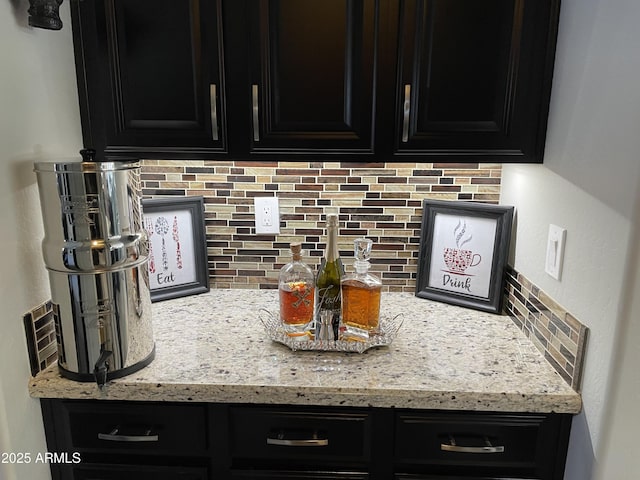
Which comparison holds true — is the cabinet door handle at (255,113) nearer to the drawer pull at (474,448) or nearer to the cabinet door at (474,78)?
the cabinet door at (474,78)

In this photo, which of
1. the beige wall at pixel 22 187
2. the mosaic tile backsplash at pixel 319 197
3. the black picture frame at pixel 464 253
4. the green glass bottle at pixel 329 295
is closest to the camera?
the beige wall at pixel 22 187

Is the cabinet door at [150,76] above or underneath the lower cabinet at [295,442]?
above

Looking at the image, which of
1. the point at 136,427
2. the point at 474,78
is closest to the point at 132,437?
the point at 136,427

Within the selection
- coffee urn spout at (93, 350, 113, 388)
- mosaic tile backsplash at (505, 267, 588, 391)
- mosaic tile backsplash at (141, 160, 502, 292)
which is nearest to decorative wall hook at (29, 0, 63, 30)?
mosaic tile backsplash at (141, 160, 502, 292)

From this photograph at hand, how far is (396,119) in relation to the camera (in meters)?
1.35

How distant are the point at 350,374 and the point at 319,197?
72 cm

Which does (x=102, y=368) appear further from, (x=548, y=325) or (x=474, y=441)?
(x=548, y=325)

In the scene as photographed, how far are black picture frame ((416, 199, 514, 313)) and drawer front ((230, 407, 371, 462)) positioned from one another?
2.16 feet

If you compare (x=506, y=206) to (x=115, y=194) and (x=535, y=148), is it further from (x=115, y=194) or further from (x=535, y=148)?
(x=115, y=194)

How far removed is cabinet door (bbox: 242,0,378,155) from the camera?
1291mm

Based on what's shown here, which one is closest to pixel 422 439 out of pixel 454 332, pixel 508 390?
pixel 508 390

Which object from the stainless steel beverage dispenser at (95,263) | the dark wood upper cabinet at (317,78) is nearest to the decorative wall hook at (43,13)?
the dark wood upper cabinet at (317,78)

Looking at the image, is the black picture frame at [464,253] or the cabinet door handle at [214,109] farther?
the black picture frame at [464,253]

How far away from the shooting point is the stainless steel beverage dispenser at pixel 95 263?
3.66 feet
